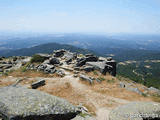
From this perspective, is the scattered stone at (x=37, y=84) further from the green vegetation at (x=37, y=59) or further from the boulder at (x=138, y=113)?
the green vegetation at (x=37, y=59)

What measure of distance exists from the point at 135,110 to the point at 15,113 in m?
13.1

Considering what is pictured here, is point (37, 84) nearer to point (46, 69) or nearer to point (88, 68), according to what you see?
point (46, 69)

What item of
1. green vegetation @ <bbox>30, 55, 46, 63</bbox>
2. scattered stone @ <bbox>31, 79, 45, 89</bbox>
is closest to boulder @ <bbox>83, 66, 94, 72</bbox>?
scattered stone @ <bbox>31, 79, 45, 89</bbox>

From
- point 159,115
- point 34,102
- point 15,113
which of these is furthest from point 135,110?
point 15,113

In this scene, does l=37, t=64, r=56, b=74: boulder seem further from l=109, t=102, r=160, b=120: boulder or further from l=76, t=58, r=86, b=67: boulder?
l=109, t=102, r=160, b=120: boulder

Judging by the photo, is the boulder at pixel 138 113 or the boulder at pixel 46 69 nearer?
the boulder at pixel 138 113

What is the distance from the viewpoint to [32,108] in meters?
11.0

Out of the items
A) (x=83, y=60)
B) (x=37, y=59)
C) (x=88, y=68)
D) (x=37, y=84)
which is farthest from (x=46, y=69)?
(x=83, y=60)

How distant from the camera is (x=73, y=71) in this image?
3447 centimetres

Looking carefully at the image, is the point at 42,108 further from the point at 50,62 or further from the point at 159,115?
the point at 50,62

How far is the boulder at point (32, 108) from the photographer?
10234 millimetres

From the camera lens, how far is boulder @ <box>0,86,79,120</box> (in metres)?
10.2

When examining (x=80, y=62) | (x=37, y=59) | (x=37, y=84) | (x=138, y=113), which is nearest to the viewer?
(x=138, y=113)

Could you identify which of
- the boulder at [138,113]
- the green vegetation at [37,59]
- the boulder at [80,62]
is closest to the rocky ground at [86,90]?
the boulder at [138,113]
